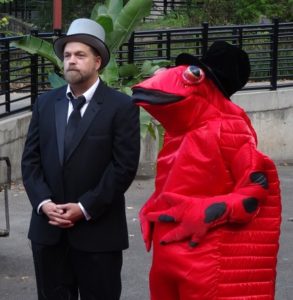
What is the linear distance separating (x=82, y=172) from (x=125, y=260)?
11.1ft

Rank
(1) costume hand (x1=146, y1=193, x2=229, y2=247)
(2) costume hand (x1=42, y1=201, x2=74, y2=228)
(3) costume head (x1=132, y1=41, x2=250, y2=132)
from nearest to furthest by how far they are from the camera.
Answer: (1) costume hand (x1=146, y1=193, x2=229, y2=247), (3) costume head (x1=132, y1=41, x2=250, y2=132), (2) costume hand (x1=42, y1=201, x2=74, y2=228)

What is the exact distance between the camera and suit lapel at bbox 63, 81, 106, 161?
14.9 feet

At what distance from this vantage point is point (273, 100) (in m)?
13.7

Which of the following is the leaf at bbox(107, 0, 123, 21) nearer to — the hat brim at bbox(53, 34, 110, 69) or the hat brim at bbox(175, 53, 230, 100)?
the hat brim at bbox(53, 34, 110, 69)

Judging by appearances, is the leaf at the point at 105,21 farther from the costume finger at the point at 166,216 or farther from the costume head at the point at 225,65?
the costume finger at the point at 166,216

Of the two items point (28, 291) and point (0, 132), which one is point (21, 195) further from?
point (28, 291)

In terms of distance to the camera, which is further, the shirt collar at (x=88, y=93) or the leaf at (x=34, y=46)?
the leaf at (x=34, y=46)

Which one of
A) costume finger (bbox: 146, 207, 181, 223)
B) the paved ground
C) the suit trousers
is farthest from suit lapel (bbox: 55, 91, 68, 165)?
the paved ground

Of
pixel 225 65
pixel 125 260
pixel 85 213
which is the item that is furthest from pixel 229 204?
pixel 125 260

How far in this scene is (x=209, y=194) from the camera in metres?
4.07

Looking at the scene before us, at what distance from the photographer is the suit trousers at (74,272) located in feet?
15.1

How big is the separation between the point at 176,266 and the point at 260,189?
50cm

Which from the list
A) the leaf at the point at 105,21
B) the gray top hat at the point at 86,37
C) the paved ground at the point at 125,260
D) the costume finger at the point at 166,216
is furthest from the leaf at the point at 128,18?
the costume finger at the point at 166,216

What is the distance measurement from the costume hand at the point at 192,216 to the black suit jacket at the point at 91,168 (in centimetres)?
55
